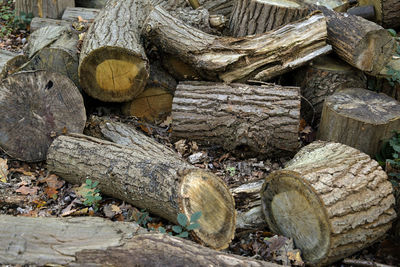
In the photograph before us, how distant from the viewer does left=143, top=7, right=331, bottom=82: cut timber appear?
16.1ft

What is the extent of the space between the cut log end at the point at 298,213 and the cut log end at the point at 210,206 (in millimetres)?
437

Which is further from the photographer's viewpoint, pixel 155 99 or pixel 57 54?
pixel 155 99

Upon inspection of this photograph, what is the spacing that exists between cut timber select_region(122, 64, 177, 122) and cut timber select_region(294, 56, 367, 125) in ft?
5.57

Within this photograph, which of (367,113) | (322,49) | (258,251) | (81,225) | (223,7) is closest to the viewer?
(81,225)

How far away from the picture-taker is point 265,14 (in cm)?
532

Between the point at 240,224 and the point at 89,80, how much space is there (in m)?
2.45

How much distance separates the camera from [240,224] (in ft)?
12.1

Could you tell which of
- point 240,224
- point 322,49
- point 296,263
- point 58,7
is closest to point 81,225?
point 240,224

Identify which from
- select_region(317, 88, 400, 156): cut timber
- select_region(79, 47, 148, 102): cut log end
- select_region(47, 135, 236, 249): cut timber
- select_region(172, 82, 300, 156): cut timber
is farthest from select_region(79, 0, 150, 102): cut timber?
select_region(317, 88, 400, 156): cut timber

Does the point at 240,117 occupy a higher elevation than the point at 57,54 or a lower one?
lower

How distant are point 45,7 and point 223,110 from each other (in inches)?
162

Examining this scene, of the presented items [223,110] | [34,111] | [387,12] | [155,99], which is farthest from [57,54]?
[387,12]

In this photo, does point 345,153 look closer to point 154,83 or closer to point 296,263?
point 296,263

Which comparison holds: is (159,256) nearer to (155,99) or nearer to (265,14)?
(155,99)
